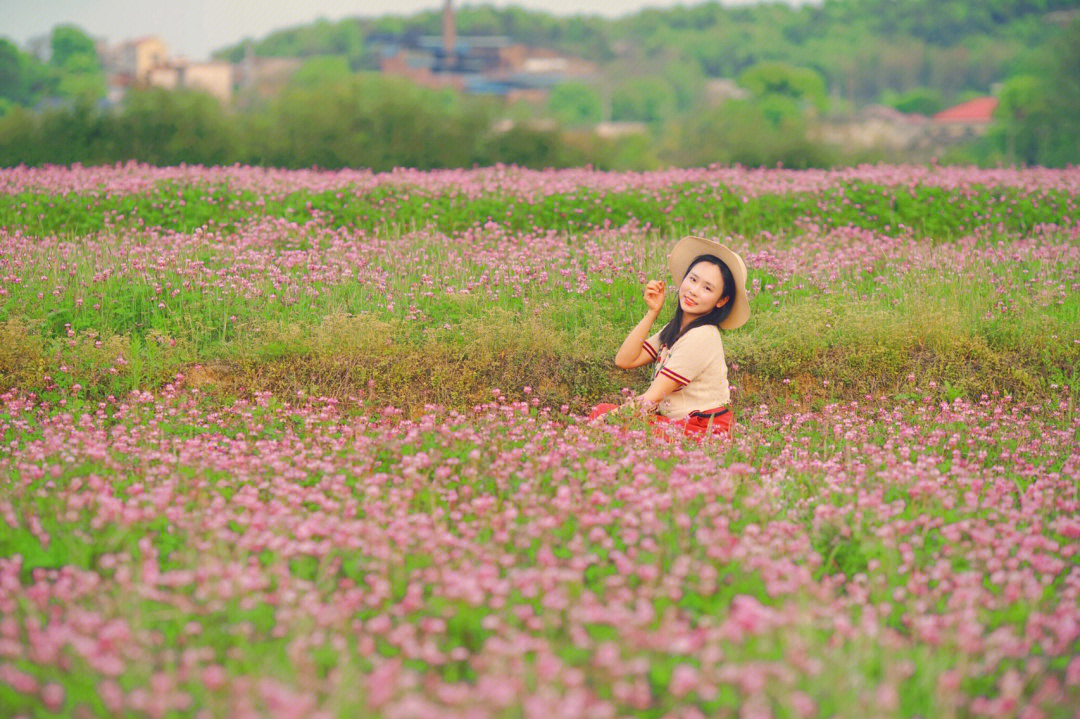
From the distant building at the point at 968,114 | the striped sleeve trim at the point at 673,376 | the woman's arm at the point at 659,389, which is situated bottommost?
the woman's arm at the point at 659,389

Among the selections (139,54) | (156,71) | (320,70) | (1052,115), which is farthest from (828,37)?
(156,71)

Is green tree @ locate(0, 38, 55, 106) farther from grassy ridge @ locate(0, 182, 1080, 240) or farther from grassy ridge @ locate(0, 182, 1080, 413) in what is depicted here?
grassy ridge @ locate(0, 182, 1080, 413)

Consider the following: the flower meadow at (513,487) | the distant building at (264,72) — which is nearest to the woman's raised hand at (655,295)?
the flower meadow at (513,487)

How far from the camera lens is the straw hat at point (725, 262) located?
19.3ft

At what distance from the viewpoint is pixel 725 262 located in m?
5.99

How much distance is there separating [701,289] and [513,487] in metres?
2.09

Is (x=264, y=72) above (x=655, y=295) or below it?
above

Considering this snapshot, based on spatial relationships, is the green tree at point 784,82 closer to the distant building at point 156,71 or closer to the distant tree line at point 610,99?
the distant tree line at point 610,99

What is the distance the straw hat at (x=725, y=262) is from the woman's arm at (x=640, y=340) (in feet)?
0.80

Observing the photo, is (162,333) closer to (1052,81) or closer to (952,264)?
(952,264)

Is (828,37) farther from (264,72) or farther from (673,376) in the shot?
(673,376)

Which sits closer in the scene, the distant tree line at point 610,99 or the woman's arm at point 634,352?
the woman's arm at point 634,352

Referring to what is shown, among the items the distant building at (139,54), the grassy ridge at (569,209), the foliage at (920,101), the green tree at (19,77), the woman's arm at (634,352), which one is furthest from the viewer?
the foliage at (920,101)

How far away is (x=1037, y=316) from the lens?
8109 millimetres
